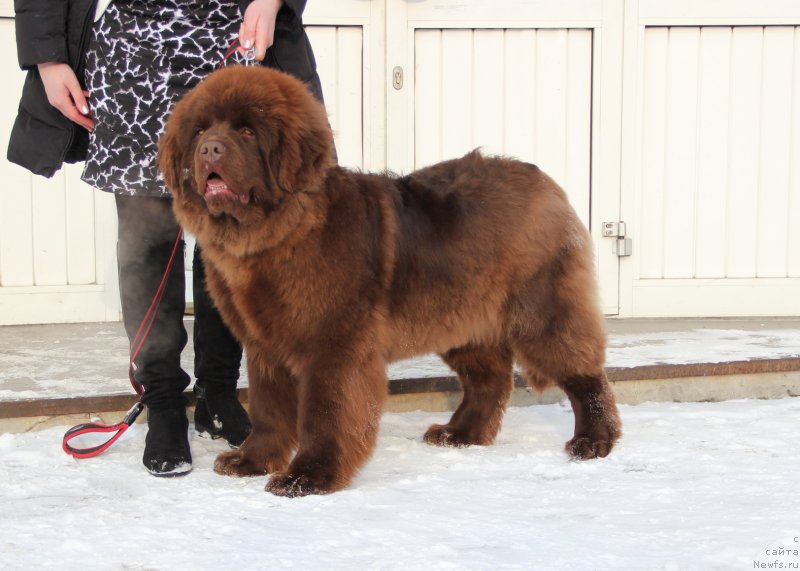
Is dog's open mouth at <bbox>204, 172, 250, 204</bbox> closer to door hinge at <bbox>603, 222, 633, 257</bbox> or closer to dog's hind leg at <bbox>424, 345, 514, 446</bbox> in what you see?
dog's hind leg at <bbox>424, 345, 514, 446</bbox>

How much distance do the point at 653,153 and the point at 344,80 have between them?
1849 millimetres

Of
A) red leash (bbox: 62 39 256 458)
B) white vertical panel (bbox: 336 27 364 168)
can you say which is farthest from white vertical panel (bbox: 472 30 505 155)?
red leash (bbox: 62 39 256 458)

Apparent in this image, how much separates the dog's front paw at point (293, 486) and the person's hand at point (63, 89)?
127 centimetres

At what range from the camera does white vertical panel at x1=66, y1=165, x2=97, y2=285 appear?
16.8 ft

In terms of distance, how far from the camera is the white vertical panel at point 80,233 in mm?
5113

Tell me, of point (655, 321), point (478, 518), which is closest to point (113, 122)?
point (478, 518)

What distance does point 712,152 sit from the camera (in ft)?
17.5

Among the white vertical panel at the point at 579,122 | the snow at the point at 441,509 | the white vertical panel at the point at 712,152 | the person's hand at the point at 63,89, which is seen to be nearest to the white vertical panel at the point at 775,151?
the white vertical panel at the point at 712,152

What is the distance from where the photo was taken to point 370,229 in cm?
274

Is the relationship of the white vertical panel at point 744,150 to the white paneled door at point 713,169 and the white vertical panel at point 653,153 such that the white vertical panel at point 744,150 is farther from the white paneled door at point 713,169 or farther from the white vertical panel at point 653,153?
the white vertical panel at point 653,153

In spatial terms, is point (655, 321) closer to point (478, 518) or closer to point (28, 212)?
point (478, 518)

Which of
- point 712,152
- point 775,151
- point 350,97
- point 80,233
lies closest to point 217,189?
point 350,97

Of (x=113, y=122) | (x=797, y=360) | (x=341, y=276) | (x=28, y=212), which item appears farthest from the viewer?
(x=28, y=212)

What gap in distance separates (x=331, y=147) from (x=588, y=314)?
3.45ft
